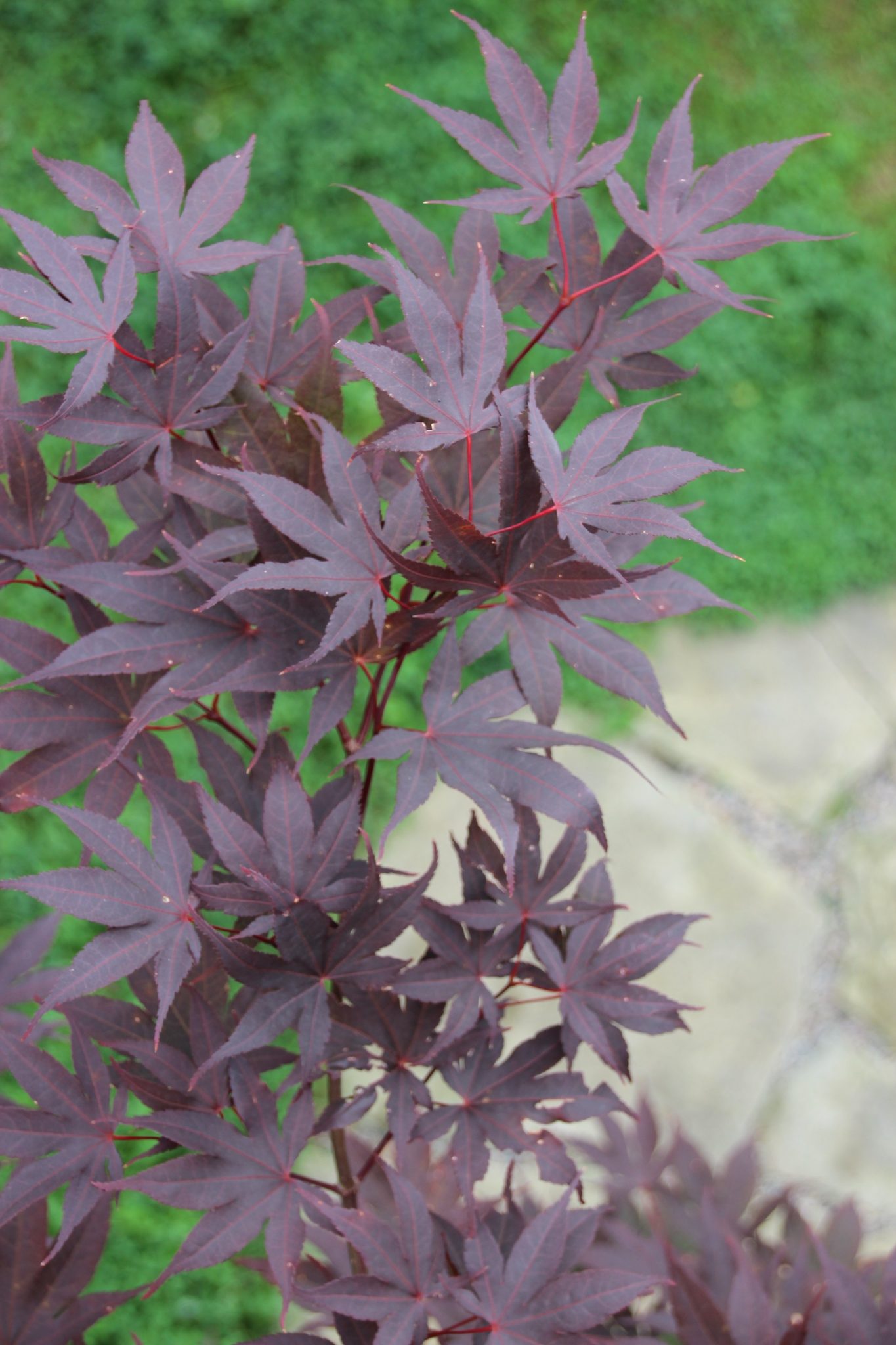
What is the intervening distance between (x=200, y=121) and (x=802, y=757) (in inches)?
74.2

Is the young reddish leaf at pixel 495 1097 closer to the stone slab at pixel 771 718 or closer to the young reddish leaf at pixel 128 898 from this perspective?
the young reddish leaf at pixel 128 898

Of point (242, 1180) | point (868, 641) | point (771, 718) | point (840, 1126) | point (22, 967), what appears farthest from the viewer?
point (868, 641)

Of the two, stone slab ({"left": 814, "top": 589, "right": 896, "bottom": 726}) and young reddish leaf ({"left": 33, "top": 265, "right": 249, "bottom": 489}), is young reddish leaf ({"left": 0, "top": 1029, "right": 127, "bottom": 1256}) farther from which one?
stone slab ({"left": 814, "top": 589, "right": 896, "bottom": 726})

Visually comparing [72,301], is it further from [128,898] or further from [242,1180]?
[242,1180]

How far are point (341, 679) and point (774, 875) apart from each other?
1820 millimetres

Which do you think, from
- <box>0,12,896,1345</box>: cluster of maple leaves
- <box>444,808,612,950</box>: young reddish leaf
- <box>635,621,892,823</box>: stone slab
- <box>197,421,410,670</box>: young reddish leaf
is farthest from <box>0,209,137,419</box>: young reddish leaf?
<box>635,621,892,823</box>: stone slab

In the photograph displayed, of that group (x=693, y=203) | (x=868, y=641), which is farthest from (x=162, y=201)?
(x=868, y=641)

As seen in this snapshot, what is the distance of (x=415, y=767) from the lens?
2.37 feet

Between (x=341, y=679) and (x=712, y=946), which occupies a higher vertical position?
(x=341, y=679)

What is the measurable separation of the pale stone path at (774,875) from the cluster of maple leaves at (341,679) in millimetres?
1321

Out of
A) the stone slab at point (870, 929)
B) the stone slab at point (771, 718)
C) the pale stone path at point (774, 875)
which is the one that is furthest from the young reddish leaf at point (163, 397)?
the stone slab at point (870, 929)

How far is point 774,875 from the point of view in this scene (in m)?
2.37

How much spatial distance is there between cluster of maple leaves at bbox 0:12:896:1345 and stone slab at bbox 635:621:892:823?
1598 mm

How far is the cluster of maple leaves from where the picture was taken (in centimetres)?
69
